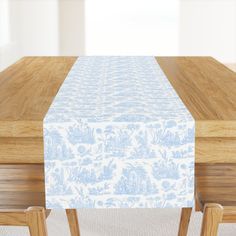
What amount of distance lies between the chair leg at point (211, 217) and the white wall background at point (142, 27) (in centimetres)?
543

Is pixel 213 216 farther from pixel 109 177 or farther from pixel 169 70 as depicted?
pixel 169 70

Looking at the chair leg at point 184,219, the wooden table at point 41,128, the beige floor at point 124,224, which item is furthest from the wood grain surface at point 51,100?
the beige floor at point 124,224

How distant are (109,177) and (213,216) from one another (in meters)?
0.31

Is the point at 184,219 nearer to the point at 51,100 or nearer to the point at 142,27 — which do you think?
the point at 51,100

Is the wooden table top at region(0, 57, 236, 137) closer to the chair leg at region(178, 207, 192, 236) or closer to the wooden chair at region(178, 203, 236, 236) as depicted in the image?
the wooden chair at region(178, 203, 236, 236)

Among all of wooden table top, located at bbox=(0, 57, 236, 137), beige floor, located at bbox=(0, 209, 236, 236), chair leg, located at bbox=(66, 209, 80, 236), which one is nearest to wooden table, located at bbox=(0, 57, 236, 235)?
wooden table top, located at bbox=(0, 57, 236, 137)

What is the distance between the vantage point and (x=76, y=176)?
5.13 ft

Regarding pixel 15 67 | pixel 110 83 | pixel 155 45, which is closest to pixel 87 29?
pixel 155 45

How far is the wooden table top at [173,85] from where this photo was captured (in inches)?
61.3

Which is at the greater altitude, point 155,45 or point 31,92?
point 31,92

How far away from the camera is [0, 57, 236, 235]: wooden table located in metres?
1.56

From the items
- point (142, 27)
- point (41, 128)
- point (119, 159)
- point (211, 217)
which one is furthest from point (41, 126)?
point (142, 27)

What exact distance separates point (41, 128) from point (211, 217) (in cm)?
53

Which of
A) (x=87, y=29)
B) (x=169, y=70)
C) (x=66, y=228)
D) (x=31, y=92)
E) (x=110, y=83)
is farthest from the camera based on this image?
(x=87, y=29)
